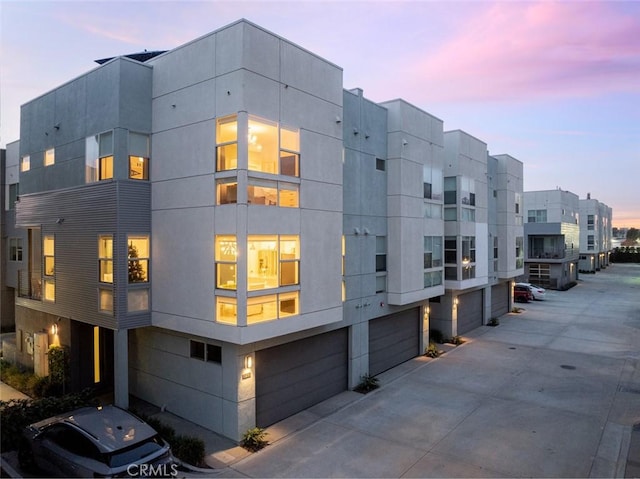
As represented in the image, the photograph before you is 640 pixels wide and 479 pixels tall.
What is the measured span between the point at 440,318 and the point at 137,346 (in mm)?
14916

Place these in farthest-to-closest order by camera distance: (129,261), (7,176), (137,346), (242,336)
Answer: (7,176) → (137,346) → (129,261) → (242,336)

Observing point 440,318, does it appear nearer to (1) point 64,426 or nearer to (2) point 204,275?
(2) point 204,275

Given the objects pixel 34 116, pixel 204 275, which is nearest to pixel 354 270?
pixel 204 275

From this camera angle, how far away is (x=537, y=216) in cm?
4834

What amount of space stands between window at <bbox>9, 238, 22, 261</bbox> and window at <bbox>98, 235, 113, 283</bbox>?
9.30 meters

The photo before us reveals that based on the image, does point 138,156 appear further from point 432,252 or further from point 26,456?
point 432,252

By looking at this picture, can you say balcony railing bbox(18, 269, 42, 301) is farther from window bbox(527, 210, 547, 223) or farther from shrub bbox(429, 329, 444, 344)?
window bbox(527, 210, 547, 223)

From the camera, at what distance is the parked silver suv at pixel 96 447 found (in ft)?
24.5

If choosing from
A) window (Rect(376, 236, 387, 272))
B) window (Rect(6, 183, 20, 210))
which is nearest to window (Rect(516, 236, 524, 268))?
window (Rect(376, 236, 387, 272))

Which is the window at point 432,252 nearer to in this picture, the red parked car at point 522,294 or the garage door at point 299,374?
the garage door at point 299,374

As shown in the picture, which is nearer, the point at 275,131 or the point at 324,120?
the point at 275,131

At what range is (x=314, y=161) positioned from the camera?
11.8m

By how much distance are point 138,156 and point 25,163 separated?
7080 millimetres

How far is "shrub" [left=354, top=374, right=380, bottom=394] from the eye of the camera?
14273mm
